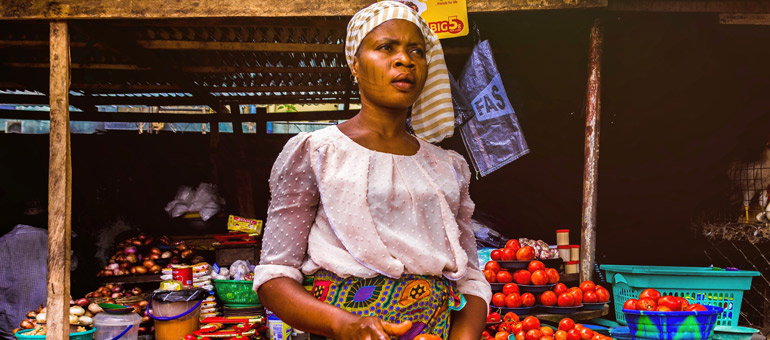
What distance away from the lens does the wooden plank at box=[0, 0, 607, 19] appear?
393 centimetres

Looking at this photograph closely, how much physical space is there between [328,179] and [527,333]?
2.77 metres

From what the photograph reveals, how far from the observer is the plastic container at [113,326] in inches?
202

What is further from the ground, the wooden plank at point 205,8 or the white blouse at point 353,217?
the wooden plank at point 205,8

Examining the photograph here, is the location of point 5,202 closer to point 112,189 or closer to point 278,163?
point 112,189

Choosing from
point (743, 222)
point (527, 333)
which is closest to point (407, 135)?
point (527, 333)

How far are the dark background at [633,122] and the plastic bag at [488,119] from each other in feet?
1.39

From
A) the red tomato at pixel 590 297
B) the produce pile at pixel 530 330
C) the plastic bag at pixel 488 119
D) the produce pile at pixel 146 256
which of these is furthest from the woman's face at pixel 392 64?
the produce pile at pixel 146 256

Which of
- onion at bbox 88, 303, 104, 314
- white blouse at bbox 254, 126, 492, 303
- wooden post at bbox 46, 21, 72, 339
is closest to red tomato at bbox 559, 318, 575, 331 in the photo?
white blouse at bbox 254, 126, 492, 303

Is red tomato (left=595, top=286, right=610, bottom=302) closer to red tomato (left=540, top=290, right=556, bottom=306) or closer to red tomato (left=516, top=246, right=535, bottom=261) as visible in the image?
red tomato (left=540, top=290, right=556, bottom=306)

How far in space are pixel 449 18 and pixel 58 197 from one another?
3.12 meters

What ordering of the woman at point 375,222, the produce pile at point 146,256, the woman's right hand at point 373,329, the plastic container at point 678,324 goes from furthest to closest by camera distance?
1. the produce pile at point 146,256
2. the plastic container at point 678,324
3. the woman at point 375,222
4. the woman's right hand at point 373,329

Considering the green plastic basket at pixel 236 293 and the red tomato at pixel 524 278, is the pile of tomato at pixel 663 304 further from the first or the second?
the green plastic basket at pixel 236 293

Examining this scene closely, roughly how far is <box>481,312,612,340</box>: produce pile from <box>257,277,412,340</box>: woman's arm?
230cm

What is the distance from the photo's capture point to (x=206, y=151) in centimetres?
838
